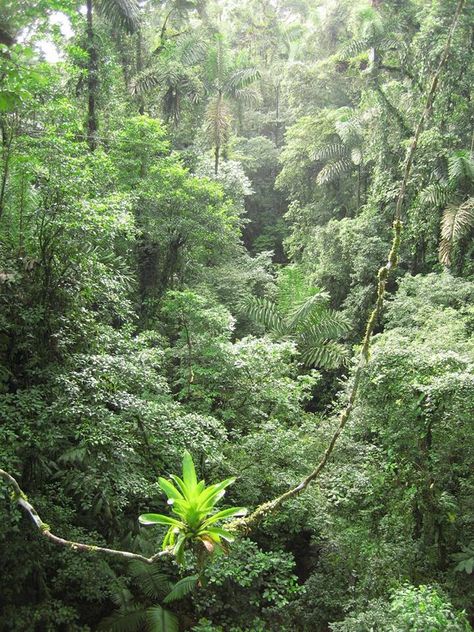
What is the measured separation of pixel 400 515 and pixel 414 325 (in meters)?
4.05

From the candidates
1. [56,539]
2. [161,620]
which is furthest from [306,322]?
[56,539]

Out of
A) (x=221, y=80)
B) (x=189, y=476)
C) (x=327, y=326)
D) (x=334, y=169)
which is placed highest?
(x=221, y=80)

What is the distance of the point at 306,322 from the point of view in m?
10.9

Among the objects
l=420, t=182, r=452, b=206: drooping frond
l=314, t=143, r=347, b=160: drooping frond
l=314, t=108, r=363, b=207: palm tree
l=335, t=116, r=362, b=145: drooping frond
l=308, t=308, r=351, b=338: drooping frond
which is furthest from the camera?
l=314, t=143, r=347, b=160: drooping frond

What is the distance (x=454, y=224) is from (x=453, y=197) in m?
1.15

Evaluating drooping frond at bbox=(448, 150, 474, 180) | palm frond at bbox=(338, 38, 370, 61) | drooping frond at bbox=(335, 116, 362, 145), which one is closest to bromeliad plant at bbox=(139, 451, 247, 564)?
drooping frond at bbox=(448, 150, 474, 180)

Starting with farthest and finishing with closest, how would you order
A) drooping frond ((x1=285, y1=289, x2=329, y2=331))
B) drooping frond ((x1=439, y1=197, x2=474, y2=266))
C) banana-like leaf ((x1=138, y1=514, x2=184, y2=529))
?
drooping frond ((x1=285, y1=289, x2=329, y2=331)), drooping frond ((x1=439, y1=197, x2=474, y2=266)), banana-like leaf ((x1=138, y1=514, x2=184, y2=529))

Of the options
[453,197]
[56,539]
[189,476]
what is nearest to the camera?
[56,539]

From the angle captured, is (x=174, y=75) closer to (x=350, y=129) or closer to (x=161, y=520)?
(x=350, y=129)

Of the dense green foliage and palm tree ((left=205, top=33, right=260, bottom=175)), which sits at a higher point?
palm tree ((left=205, top=33, right=260, bottom=175))

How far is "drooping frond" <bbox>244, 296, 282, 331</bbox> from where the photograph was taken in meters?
11.0

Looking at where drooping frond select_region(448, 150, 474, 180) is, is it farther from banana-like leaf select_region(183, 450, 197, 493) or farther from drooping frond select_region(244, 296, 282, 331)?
banana-like leaf select_region(183, 450, 197, 493)

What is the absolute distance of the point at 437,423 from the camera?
495 cm

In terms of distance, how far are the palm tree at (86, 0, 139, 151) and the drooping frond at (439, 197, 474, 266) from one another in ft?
22.5
